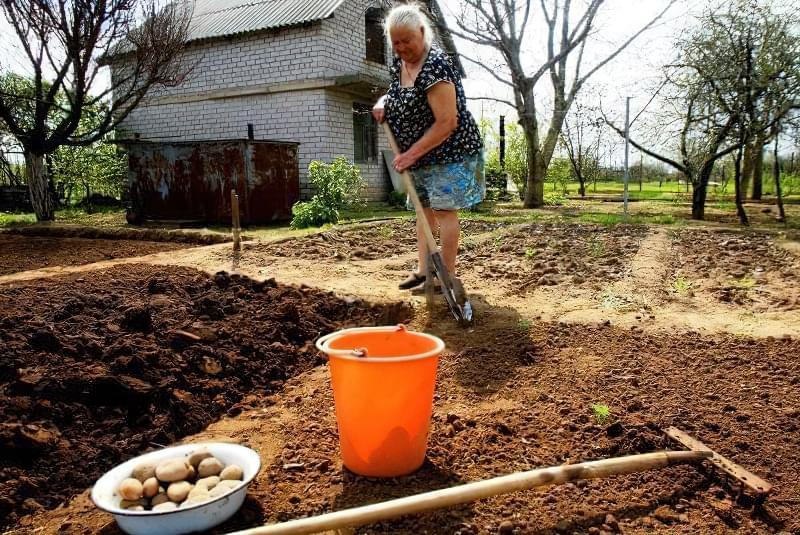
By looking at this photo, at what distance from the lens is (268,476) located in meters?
1.74

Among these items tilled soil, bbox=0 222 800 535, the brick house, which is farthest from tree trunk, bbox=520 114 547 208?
tilled soil, bbox=0 222 800 535

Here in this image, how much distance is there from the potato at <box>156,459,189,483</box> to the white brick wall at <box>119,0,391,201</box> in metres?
9.80

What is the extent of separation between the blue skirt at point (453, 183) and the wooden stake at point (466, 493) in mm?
1734

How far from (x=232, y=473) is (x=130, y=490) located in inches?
10.2

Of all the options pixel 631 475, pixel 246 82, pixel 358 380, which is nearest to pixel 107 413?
pixel 358 380

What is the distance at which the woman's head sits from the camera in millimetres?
2764

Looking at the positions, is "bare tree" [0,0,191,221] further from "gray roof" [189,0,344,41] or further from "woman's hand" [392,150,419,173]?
"woman's hand" [392,150,419,173]

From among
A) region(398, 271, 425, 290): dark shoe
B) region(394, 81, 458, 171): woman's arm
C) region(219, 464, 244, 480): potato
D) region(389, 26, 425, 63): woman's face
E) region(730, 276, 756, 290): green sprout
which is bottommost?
region(219, 464, 244, 480): potato

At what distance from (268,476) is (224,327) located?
130 cm

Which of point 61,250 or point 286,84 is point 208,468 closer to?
point 61,250

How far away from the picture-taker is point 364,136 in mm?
12656

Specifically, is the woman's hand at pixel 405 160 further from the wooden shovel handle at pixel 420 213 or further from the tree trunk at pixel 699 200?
the tree trunk at pixel 699 200

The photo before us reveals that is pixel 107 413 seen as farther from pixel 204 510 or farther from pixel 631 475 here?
pixel 631 475

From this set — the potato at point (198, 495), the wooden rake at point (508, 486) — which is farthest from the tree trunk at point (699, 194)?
the potato at point (198, 495)
